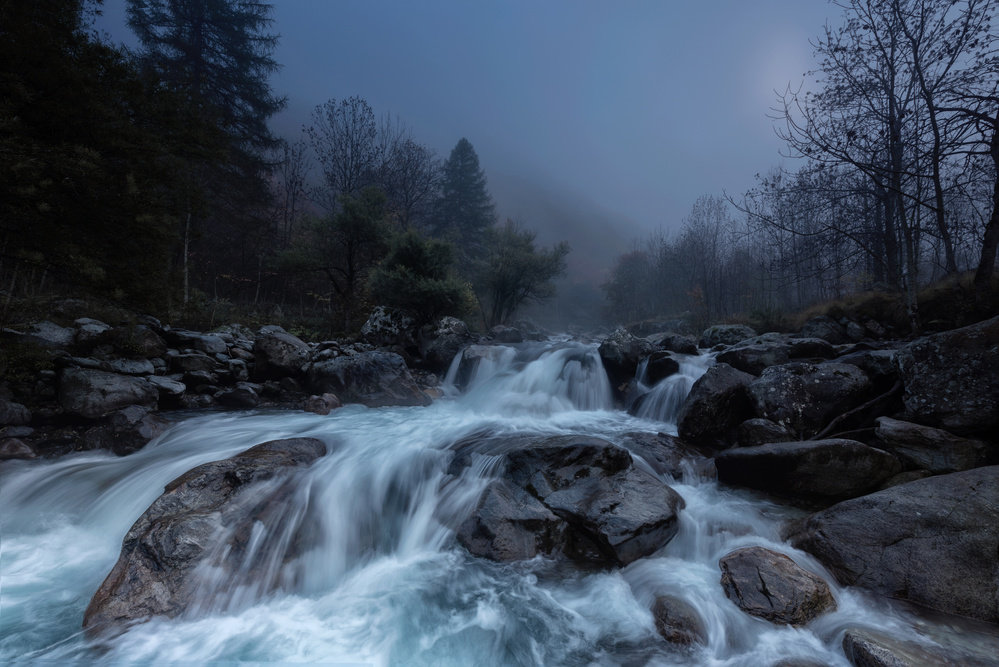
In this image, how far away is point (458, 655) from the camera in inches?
111

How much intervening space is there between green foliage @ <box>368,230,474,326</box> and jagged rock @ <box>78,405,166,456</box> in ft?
27.0

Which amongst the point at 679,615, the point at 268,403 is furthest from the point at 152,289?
the point at 679,615

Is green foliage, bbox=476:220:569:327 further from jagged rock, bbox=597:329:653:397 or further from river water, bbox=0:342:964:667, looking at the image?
river water, bbox=0:342:964:667

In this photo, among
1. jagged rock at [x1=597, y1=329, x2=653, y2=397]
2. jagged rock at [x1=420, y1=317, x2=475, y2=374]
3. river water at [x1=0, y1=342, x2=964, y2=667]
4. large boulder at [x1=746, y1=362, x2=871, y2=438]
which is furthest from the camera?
jagged rock at [x1=420, y1=317, x2=475, y2=374]

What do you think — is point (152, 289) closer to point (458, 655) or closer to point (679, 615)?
point (458, 655)

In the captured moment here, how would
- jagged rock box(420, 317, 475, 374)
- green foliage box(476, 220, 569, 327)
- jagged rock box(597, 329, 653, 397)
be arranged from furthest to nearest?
1. green foliage box(476, 220, 569, 327)
2. jagged rock box(420, 317, 475, 374)
3. jagged rock box(597, 329, 653, 397)

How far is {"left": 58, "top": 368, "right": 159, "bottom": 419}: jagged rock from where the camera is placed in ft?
20.1

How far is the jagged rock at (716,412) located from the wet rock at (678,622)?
3675 mm

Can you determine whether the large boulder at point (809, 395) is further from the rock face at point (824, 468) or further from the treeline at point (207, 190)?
the treeline at point (207, 190)

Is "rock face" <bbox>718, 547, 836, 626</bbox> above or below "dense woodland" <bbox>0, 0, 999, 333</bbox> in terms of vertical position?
below

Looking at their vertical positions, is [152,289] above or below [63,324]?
above

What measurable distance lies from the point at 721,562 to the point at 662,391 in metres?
5.48

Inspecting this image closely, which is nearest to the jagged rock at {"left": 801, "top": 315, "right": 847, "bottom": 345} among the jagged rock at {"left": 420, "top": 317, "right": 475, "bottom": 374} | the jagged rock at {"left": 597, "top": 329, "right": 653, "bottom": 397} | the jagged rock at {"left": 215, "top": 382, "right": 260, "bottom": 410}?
the jagged rock at {"left": 597, "top": 329, "right": 653, "bottom": 397}

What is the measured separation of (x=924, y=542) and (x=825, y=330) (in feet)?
35.5
